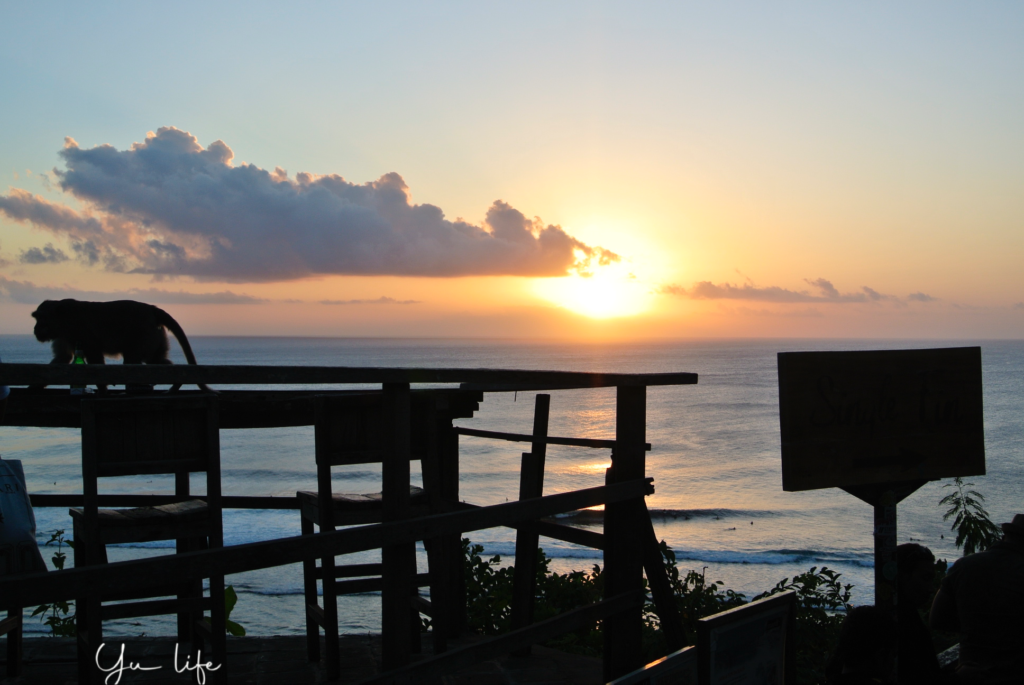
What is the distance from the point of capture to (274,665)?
378 centimetres

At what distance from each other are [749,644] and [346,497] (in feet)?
6.24

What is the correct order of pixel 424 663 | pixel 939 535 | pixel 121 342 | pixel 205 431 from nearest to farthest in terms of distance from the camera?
pixel 424 663, pixel 205 431, pixel 121 342, pixel 939 535

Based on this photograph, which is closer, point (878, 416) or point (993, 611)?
point (878, 416)

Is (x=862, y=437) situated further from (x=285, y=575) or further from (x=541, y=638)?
(x=285, y=575)

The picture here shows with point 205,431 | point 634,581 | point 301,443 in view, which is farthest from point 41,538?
point 301,443

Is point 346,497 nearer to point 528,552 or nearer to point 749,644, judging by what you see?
point 528,552

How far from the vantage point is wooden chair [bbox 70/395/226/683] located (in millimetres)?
3029

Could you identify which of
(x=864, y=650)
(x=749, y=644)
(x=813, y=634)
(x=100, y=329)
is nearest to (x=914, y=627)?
(x=864, y=650)

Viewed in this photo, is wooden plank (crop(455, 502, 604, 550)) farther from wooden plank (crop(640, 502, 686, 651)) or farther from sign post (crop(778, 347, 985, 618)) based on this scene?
sign post (crop(778, 347, 985, 618))

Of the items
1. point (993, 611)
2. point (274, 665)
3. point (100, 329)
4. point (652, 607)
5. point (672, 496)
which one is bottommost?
point (672, 496)

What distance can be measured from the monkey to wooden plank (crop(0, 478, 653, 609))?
197 inches

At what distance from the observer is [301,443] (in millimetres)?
32688

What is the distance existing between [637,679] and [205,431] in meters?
2.00

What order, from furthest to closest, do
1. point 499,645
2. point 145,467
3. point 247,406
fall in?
point 247,406
point 145,467
point 499,645
